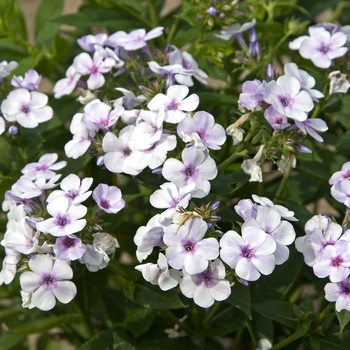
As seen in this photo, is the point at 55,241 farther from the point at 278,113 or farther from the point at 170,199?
the point at 278,113

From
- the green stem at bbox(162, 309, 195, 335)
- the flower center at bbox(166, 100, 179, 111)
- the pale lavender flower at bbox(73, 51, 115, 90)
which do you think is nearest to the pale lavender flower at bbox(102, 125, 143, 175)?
the flower center at bbox(166, 100, 179, 111)

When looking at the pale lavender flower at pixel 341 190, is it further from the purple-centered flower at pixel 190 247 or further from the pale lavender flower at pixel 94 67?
the pale lavender flower at pixel 94 67

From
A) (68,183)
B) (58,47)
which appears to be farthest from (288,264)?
(58,47)

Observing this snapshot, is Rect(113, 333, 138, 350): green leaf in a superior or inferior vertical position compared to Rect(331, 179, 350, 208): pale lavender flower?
inferior

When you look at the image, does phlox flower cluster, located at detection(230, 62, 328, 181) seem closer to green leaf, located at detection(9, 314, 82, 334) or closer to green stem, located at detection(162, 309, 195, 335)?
green stem, located at detection(162, 309, 195, 335)

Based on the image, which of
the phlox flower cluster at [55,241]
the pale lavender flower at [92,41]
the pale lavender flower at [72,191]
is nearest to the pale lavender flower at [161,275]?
the phlox flower cluster at [55,241]

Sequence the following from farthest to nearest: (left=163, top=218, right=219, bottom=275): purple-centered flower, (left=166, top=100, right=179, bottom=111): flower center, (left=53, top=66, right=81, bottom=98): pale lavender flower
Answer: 1. (left=53, top=66, right=81, bottom=98): pale lavender flower
2. (left=166, top=100, right=179, bottom=111): flower center
3. (left=163, top=218, right=219, bottom=275): purple-centered flower

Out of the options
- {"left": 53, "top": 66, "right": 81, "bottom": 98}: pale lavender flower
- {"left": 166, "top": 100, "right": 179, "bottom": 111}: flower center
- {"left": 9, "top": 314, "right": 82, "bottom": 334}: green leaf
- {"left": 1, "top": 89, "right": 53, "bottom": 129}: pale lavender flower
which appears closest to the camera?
{"left": 166, "top": 100, "right": 179, "bottom": 111}: flower center

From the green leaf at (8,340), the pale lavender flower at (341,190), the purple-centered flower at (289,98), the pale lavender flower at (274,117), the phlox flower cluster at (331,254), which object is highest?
the purple-centered flower at (289,98)

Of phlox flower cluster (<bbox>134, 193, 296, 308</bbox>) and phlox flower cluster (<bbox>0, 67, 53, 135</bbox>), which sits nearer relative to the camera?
phlox flower cluster (<bbox>134, 193, 296, 308</bbox>)

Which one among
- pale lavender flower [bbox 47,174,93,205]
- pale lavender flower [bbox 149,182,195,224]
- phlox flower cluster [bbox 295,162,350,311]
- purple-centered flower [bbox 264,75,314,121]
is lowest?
phlox flower cluster [bbox 295,162,350,311]
